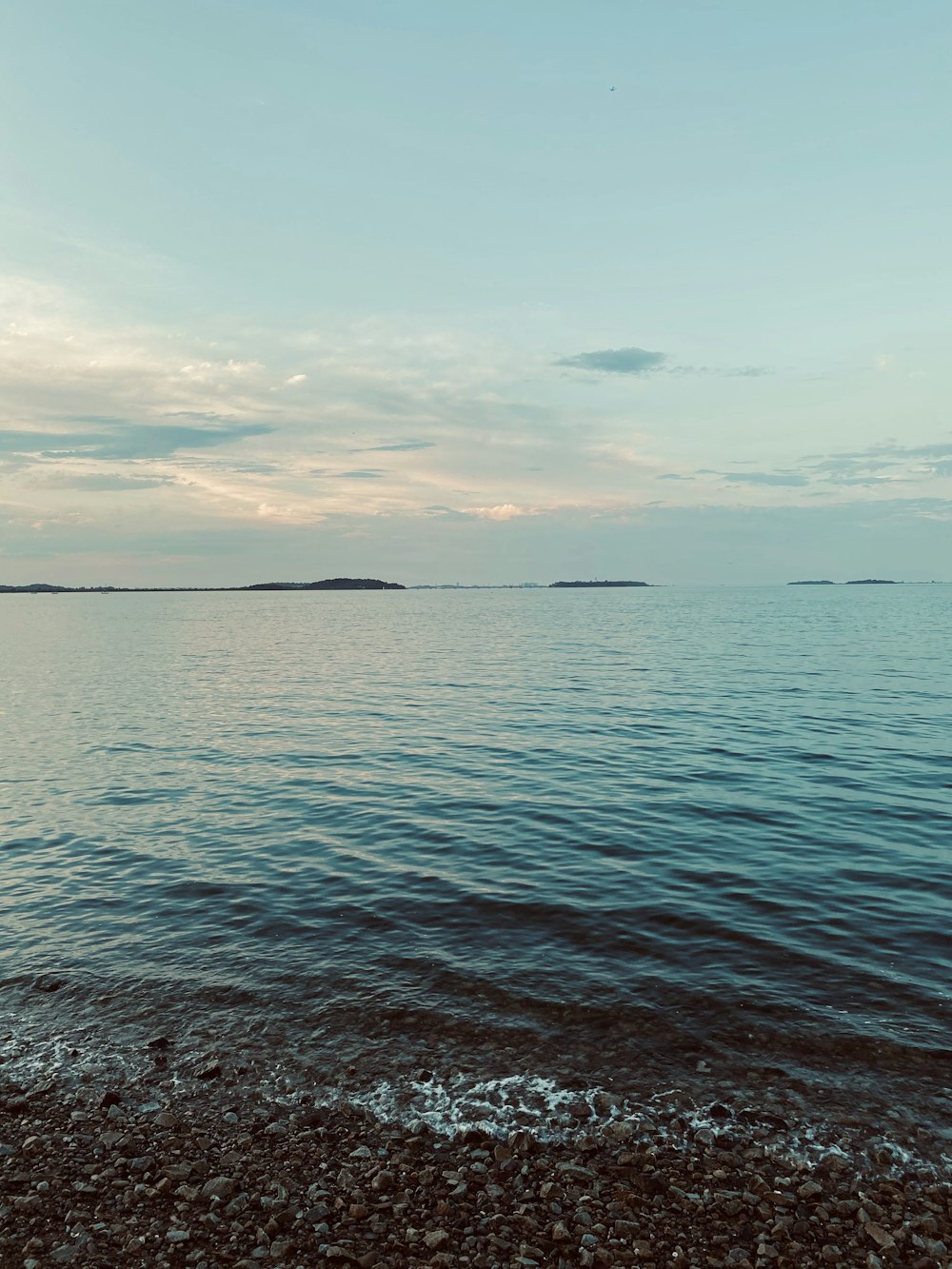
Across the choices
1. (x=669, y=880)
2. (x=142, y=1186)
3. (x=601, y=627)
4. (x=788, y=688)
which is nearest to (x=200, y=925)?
(x=142, y=1186)

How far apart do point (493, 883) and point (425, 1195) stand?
38.1 feet

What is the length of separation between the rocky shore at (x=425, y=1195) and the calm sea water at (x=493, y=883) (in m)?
1.94

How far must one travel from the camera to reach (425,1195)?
29.9ft

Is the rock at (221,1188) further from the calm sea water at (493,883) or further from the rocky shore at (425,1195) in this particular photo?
the calm sea water at (493,883)

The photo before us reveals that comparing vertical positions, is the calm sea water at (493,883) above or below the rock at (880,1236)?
below

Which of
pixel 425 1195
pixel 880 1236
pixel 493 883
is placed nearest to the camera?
pixel 880 1236

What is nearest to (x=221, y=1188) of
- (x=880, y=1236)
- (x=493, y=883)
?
(x=880, y=1236)

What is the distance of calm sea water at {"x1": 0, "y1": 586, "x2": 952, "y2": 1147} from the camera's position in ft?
43.5

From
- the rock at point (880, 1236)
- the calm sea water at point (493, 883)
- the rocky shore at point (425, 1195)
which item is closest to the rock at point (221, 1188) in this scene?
the rocky shore at point (425, 1195)

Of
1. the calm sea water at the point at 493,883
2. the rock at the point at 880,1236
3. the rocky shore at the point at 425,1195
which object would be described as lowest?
the calm sea water at the point at 493,883

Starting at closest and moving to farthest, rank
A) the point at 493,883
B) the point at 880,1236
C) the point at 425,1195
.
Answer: the point at 880,1236 → the point at 425,1195 → the point at 493,883

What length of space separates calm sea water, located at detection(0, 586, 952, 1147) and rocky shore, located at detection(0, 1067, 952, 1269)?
1940 mm

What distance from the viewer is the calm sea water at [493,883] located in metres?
13.3

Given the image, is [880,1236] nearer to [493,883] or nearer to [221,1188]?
[221,1188]
